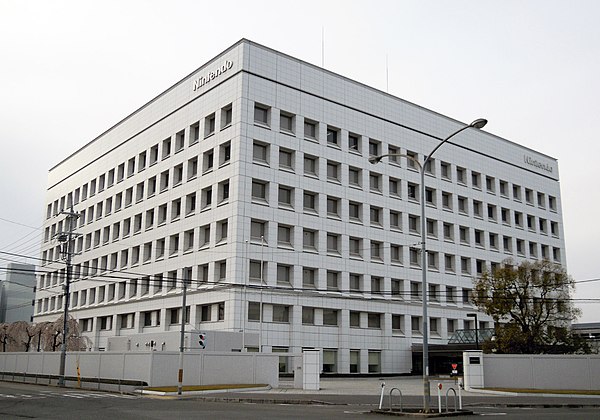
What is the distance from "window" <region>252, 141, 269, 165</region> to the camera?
58.6 meters

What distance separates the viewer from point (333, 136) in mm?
65188

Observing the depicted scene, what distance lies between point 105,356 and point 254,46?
29797 millimetres

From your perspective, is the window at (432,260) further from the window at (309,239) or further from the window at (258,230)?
the window at (258,230)

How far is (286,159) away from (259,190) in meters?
4.39

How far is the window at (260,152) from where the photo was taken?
58638mm

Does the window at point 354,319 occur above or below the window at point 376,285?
below

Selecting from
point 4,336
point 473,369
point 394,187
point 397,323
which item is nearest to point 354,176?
point 394,187

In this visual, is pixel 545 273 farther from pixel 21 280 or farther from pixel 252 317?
pixel 21 280

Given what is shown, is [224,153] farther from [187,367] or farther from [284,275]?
[187,367]

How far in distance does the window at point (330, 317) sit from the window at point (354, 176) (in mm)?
12609

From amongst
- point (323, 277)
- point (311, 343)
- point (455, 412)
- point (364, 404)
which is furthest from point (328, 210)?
point (455, 412)

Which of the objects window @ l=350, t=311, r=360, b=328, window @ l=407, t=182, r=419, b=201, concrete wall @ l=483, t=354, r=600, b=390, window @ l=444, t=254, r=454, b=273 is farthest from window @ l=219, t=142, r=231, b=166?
concrete wall @ l=483, t=354, r=600, b=390

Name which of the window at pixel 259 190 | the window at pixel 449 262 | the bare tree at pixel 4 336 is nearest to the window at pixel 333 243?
the window at pixel 259 190

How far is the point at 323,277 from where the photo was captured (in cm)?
6034
